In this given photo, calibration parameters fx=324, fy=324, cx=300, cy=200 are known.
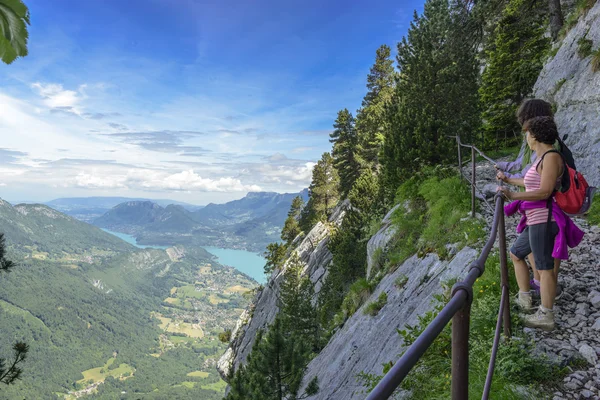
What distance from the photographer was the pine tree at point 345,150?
1471 inches

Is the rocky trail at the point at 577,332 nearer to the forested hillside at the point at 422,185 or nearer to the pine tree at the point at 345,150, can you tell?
the forested hillside at the point at 422,185

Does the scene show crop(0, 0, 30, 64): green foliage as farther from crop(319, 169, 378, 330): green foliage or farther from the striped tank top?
crop(319, 169, 378, 330): green foliage

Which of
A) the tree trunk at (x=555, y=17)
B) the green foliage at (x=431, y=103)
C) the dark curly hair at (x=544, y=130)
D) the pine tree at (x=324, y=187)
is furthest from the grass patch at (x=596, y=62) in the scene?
the pine tree at (x=324, y=187)

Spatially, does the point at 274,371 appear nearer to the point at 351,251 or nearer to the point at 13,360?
the point at 13,360

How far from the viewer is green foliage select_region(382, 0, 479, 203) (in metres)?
14.9

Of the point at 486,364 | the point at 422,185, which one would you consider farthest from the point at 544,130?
the point at 422,185

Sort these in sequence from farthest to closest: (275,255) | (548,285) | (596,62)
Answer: (275,255) < (596,62) < (548,285)

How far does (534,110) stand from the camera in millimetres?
4379

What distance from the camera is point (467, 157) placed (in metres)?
17.1

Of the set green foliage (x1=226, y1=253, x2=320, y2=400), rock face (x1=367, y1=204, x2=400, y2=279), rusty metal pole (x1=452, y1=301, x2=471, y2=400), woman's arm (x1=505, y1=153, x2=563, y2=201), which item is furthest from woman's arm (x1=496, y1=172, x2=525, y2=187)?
green foliage (x1=226, y1=253, x2=320, y2=400)

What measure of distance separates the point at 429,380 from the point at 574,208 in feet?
9.74

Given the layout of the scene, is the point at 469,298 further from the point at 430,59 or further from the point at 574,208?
the point at 430,59

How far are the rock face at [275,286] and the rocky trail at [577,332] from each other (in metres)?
27.8

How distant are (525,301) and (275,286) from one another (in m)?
37.8
